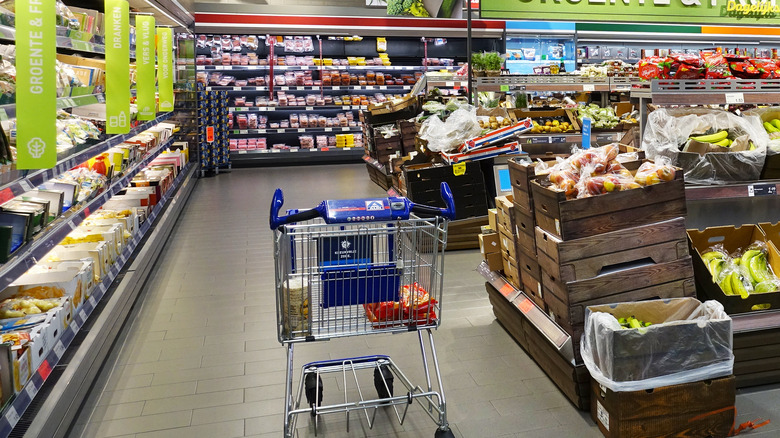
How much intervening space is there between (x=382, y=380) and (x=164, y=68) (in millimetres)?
4862

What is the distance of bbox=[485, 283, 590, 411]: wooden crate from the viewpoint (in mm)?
2740

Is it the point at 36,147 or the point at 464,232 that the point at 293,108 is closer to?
the point at 464,232

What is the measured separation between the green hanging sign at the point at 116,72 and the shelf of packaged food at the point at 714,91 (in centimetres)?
328

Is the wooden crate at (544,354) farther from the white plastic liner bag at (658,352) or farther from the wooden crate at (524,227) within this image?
the wooden crate at (524,227)

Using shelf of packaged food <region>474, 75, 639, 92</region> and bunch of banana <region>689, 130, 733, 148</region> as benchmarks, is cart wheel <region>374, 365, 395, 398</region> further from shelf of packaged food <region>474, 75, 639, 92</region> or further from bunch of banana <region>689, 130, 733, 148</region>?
shelf of packaged food <region>474, 75, 639, 92</region>

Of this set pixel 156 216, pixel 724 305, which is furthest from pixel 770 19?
pixel 156 216

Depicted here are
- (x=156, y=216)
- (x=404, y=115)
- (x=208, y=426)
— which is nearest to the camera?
(x=208, y=426)

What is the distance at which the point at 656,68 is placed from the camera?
11.8 ft

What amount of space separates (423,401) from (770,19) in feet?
14.7

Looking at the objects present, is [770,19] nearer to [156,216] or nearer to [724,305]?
[724,305]

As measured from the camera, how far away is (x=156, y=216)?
6008mm

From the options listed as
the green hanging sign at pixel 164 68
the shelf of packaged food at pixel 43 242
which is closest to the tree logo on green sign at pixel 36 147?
the shelf of packaged food at pixel 43 242

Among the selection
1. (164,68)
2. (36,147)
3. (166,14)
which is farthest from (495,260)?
(166,14)

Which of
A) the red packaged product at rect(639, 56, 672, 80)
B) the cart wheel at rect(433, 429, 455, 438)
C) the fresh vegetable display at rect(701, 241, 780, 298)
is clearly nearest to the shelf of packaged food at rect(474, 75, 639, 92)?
the red packaged product at rect(639, 56, 672, 80)
